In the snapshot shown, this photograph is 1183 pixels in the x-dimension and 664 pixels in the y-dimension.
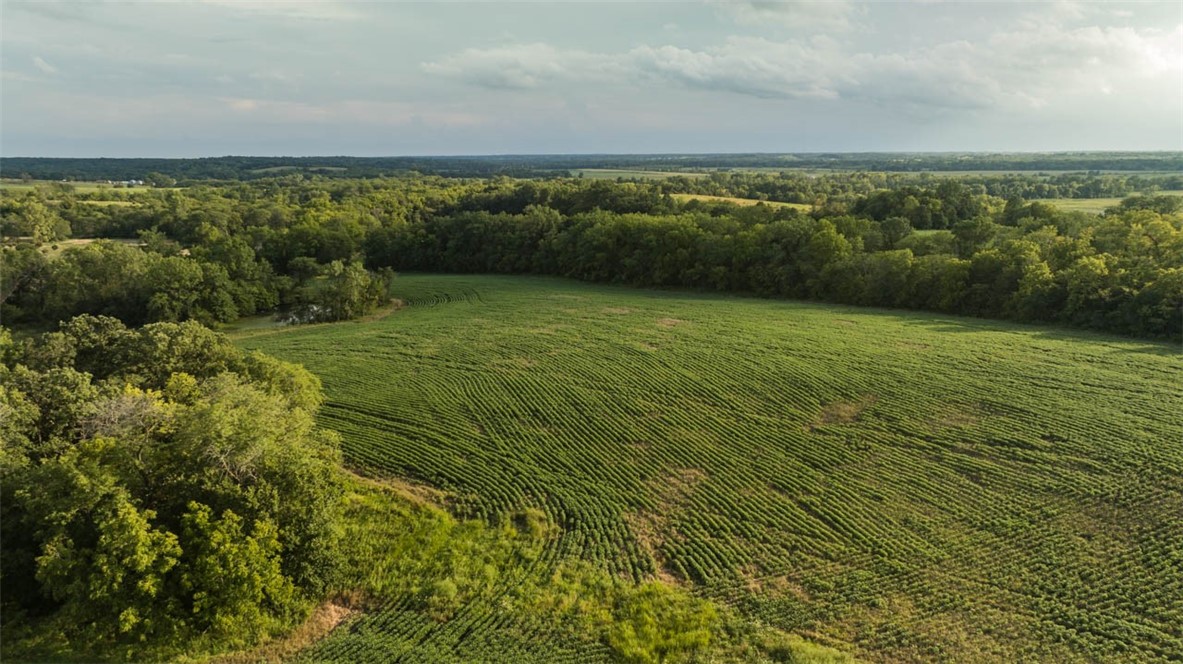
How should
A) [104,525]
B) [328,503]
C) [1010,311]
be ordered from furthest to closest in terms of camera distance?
[1010,311] → [328,503] → [104,525]

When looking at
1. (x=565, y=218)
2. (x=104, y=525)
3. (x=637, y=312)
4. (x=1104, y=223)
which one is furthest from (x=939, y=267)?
(x=104, y=525)

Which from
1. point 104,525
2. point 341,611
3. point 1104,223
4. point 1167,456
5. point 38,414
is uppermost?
point 1104,223

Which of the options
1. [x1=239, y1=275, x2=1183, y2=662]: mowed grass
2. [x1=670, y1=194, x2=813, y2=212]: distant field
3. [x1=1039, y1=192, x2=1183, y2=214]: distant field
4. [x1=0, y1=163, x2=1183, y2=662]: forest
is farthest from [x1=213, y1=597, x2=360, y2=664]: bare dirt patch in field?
[x1=1039, y1=192, x2=1183, y2=214]: distant field

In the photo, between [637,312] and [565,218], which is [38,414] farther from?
[565,218]

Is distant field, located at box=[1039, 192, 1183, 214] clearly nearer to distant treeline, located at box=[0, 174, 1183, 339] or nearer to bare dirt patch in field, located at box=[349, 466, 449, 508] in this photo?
distant treeline, located at box=[0, 174, 1183, 339]

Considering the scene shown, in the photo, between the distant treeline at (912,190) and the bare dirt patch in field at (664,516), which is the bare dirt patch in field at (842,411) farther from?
the distant treeline at (912,190)

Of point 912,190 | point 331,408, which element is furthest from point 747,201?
point 331,408

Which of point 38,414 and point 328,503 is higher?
point 38,414

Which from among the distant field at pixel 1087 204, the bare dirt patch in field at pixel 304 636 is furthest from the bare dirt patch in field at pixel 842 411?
the distant field at pixel 1087 204
